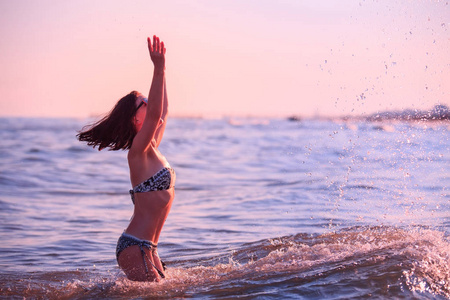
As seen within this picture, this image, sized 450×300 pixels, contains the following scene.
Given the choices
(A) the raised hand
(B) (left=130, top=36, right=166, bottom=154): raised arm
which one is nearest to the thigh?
(B) (left=130, top=36, right=166, bottom=154): raised arm

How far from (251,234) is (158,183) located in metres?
3.93

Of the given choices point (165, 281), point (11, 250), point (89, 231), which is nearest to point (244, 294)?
point (165, 281)

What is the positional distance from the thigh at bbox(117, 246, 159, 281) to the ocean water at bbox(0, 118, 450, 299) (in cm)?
14

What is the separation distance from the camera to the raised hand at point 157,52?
3962mm

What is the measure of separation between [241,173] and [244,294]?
42.9 ft

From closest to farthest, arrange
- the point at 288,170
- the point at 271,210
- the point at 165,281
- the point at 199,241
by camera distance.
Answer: the point at 165,281, the point at 199,241, the point at 271,210, the point at 288,170

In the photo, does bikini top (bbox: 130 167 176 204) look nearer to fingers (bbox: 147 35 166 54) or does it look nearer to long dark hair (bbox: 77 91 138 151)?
long dark hair (bbox: 77 91 138 151)

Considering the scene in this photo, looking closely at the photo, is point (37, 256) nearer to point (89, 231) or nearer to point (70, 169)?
point (89, 231)

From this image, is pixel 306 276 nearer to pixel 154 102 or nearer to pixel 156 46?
pixel 154 102

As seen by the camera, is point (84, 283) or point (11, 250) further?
point (11, 250)

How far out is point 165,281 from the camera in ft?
16.1

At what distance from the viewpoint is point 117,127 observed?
14.5 feet

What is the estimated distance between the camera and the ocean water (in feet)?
16.3

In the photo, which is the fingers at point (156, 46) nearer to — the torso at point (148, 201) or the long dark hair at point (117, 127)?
the long dark hair at point (117, 127)
